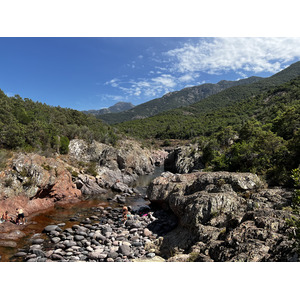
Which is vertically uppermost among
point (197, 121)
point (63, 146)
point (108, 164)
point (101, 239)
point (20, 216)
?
point (197, 121)

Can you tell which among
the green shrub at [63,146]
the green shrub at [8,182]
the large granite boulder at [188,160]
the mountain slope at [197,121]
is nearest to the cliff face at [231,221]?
the green shrub at [8,182]

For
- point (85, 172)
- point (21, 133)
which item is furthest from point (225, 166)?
point (21, 133)

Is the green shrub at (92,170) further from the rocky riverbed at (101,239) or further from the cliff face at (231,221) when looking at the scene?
the cliff face at (231,221)

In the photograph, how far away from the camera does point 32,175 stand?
690 inches

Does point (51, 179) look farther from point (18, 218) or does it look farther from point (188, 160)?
point (188, 160)

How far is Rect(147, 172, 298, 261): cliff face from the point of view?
18.8ft

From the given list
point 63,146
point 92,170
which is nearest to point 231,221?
point 92,170

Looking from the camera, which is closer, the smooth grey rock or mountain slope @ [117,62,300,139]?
the smooth grey rock

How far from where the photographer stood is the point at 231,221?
795cm

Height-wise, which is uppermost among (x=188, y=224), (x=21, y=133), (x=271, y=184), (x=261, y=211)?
(x=21, y=133)

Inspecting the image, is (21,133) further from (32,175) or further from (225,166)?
(225,166)

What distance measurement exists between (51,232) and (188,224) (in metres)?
9.50

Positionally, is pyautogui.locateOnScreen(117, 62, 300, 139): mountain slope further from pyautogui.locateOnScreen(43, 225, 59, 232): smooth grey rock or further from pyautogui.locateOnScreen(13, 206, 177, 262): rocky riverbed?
pyautogui.locateOnScreen(43, 225, 59, 232): smooth grey rock

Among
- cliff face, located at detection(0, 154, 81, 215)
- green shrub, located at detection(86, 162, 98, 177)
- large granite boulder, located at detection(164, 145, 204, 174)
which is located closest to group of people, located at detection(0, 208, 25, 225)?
cliff face, located at detection(0, 154, 81, 215)
